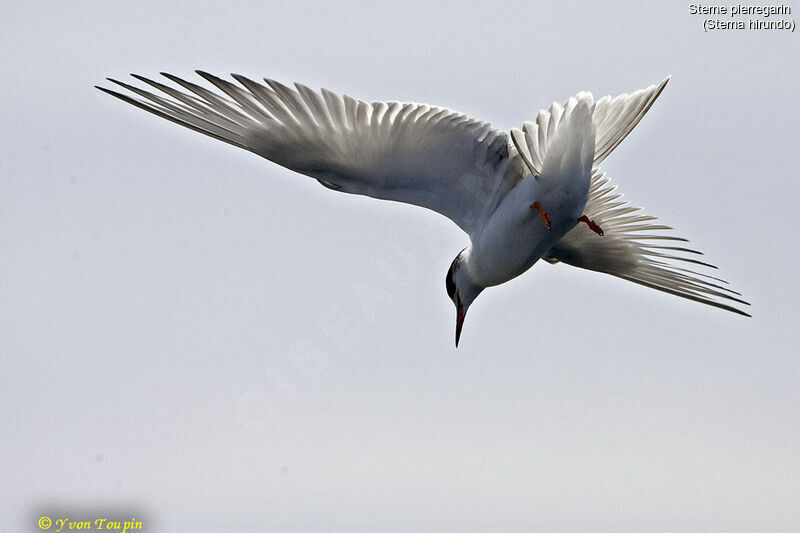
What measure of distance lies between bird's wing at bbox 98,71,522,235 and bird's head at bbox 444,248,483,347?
707 mm

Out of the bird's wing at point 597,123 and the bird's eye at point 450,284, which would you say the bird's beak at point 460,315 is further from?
the bird's wing at point 597,123

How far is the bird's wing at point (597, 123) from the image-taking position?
9.12 meters

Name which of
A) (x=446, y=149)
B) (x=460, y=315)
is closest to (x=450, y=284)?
(x=460, y=315)

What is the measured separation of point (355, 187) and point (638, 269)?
9.06 ft

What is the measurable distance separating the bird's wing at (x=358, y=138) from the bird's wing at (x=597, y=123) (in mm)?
586

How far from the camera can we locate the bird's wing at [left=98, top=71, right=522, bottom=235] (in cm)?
948

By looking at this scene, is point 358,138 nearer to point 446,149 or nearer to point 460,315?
point 446,149

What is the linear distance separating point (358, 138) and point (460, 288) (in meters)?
1.72

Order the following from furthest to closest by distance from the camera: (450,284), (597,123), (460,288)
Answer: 1. (450,284)
2. (460,288)
3. (597,123)

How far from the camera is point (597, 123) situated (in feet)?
30.6

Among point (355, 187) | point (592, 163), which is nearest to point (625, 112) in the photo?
point (592, 163)

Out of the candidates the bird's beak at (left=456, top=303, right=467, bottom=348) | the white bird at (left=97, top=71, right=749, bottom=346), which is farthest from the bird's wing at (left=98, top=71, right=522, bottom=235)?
the bird's beak at (left=456, top=303, right=467, bottom=348)

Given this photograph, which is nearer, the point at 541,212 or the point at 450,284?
the point at 541,212

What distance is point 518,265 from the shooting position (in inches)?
388
